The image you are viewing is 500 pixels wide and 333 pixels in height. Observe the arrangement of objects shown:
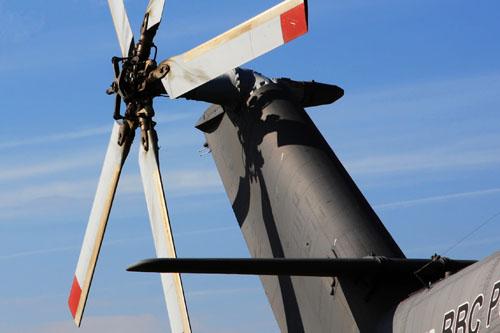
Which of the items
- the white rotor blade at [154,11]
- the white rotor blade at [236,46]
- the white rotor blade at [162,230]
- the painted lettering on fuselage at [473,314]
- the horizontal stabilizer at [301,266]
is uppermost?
the white rotor blade at [154,11]

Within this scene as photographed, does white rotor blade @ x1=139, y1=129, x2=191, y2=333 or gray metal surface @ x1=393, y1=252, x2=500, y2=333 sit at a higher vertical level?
white rotor blade @ x1=139, y1=129, x2=191, y2=333

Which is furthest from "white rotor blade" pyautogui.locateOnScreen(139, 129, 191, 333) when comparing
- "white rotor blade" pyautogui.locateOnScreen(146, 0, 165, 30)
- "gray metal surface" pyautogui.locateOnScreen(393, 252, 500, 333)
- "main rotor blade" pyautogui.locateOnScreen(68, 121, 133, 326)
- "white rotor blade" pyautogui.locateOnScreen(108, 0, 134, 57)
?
"gray metal surface" pyautogui.locateOnScreen(393, 252, 500, 333)

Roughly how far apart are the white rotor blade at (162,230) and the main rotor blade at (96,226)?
59 cm

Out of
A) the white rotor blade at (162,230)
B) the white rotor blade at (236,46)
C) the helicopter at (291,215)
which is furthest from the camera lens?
the white rotor blade at (162,230)

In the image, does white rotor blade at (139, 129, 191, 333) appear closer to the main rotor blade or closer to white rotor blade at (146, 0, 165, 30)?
the main rotor blade

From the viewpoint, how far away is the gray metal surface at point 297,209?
11.4 m

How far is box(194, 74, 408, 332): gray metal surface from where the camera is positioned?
1141 centimetres

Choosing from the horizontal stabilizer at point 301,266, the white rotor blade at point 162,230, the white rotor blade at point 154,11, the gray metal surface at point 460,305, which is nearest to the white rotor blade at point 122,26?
the white rotor blade at point 154,11

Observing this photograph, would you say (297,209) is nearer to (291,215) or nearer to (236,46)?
(291,215)

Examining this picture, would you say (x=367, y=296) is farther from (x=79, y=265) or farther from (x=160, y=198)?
(x=79, y=265)

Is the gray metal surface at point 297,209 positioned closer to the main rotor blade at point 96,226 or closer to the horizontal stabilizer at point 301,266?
the horizontal stabilizer at point 301,266

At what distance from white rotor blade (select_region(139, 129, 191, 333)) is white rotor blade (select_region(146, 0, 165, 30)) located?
177 cm

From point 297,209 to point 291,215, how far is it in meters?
0.20

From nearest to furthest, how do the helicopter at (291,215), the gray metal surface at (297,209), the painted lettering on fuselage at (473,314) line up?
the painted lettering on fuselage at (473,314) → the helicopter at (291,215) → the gray metal surface at (297,209)
